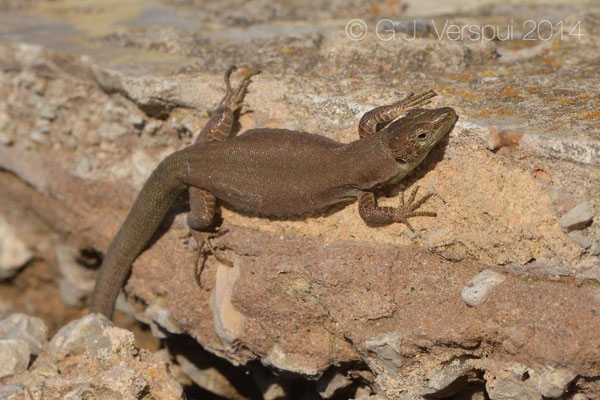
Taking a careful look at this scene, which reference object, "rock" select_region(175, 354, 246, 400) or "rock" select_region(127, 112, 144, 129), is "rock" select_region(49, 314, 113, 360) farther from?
"rock" select_region(127, 112, 144, 129)

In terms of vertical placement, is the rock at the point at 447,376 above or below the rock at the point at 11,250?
above

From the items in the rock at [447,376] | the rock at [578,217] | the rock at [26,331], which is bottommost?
the rock at [26,331]

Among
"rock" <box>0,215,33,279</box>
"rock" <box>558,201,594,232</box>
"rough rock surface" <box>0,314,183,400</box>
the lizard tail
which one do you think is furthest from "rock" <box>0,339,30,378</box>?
"rock" <box>558,201,594,232</box>

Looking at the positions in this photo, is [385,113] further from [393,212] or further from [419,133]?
[393,212]

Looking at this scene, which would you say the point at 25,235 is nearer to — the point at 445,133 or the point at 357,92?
the point at 357,92

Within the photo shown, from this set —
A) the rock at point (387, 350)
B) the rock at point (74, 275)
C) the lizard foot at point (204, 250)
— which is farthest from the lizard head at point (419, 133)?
the rock at point (74, 275)

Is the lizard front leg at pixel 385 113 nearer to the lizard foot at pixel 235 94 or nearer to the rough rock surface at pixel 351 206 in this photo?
the rough rock surface at pixel 351 206
